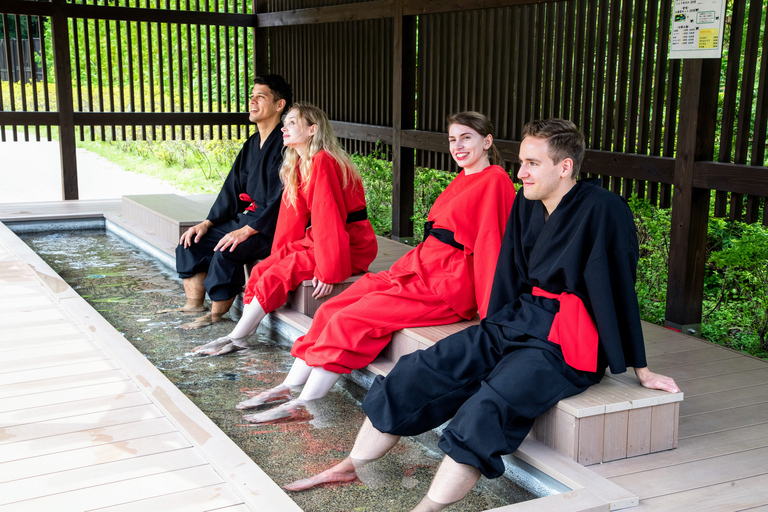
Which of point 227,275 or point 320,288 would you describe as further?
point 227,275

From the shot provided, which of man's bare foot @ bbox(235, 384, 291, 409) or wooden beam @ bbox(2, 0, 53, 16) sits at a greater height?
wooden beam @ bbox(2, 0, 53, 16)

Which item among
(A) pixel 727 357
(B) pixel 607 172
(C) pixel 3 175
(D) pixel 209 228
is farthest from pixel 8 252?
(C) pixel 3 175

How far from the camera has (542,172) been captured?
247cm

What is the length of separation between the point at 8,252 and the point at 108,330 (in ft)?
7.47

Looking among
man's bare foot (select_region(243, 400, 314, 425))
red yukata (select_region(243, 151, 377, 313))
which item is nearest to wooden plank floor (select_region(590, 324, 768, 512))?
man's bare foot (select_region(243, 400, 314, 425))

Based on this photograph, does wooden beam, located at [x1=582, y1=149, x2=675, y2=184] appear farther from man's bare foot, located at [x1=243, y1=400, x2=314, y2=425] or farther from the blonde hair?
man's bare foot, located at [x1=243, y1=400, x2=314, y2=425]

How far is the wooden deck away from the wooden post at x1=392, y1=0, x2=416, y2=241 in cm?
323

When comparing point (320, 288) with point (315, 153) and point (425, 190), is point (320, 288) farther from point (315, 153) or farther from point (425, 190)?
point (425, 190)

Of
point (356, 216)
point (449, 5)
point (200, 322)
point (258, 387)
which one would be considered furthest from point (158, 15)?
point (258, 387)

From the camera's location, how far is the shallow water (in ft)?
8.00

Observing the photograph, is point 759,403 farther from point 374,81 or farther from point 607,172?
point 374,81

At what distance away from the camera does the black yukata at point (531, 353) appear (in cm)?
226

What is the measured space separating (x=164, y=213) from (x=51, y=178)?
9.16m

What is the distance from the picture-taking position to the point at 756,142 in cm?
371
